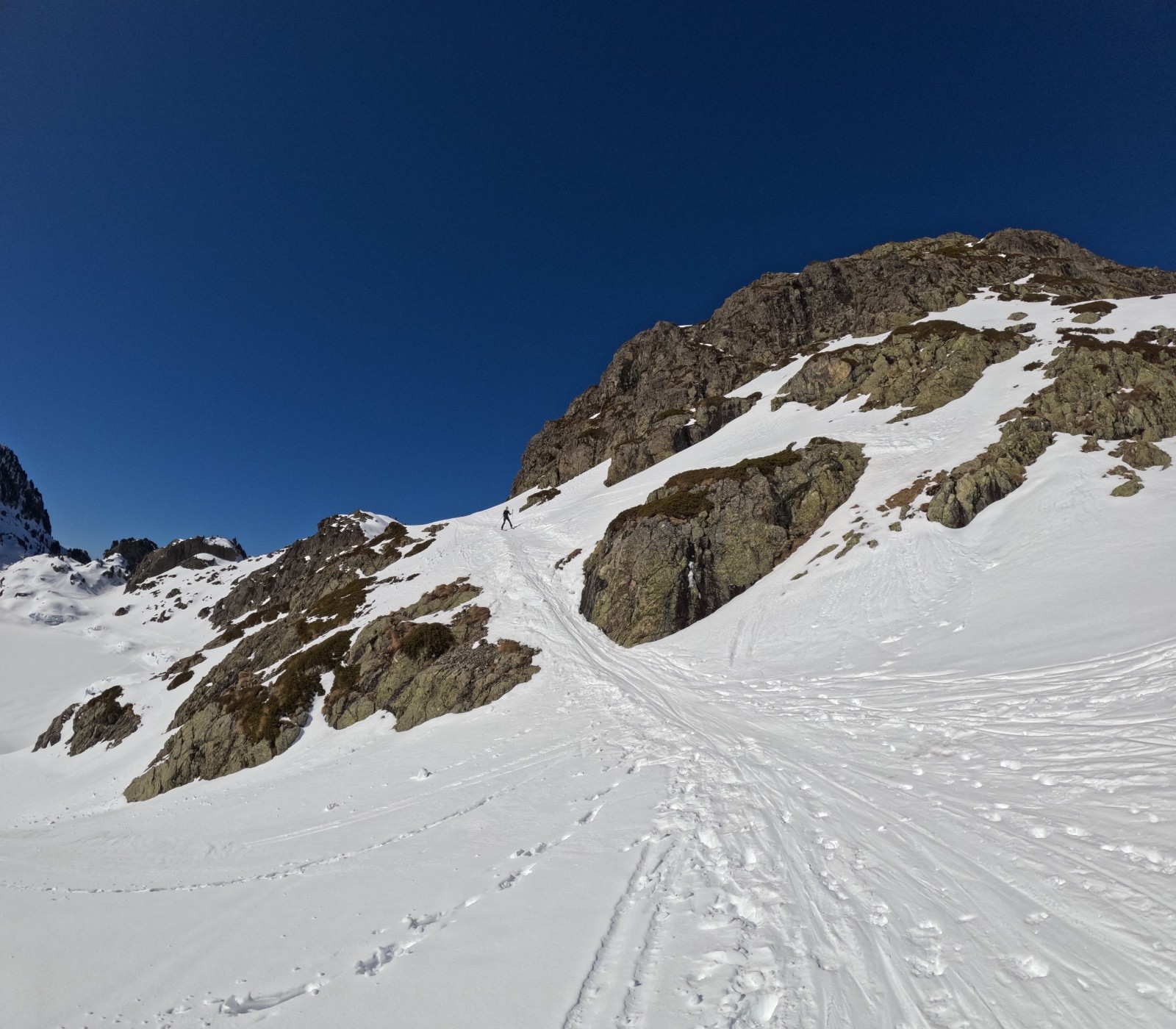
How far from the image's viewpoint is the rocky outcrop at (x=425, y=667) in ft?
80.8

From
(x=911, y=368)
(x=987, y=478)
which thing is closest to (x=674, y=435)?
(x=911, y=368)

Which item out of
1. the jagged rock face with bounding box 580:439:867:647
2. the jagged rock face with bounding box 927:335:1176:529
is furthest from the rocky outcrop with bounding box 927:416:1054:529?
the jagged rock face with bounding box 580:439:867:647

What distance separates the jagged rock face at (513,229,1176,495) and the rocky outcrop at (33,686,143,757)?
57155 mm

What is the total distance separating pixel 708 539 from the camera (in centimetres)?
3288

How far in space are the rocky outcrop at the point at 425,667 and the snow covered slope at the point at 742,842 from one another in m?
1.78

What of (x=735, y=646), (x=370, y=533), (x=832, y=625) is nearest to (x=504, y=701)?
(x=735, y=646)

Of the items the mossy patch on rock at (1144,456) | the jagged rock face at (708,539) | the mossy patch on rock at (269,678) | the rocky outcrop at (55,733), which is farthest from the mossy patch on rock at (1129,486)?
the rocky outcrop at (55,733)

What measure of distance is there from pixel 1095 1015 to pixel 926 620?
59.0 feet

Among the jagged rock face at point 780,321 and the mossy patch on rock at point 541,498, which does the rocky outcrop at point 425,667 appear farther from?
the jagged rock face at point 780,321

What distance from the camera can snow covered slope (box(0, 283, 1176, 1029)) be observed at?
5359 millimetres

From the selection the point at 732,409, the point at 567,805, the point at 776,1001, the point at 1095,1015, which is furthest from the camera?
the point at 732,409

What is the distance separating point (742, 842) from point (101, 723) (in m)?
68.5

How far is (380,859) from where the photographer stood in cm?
959

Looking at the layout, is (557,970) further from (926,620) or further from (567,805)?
(926,620)
